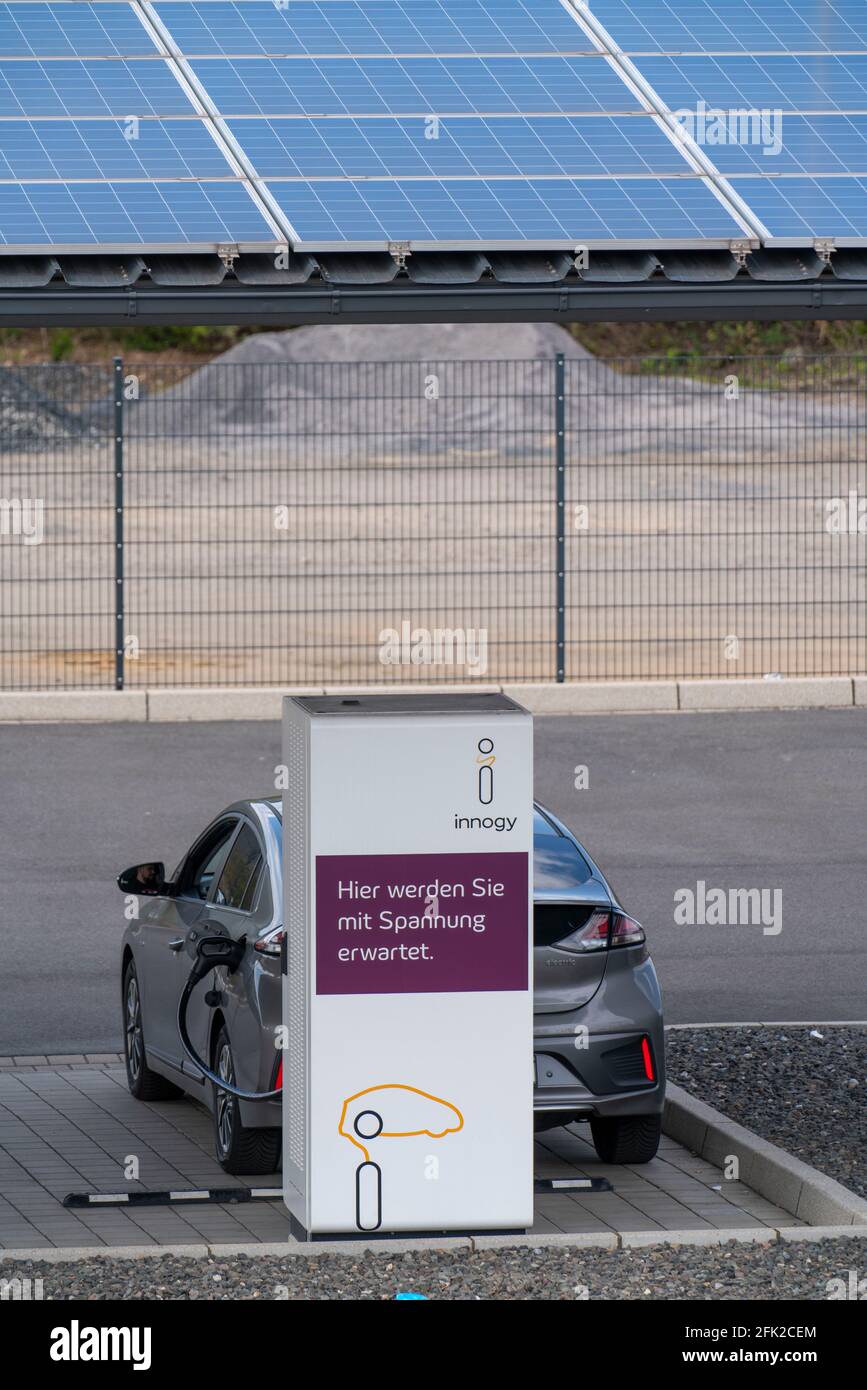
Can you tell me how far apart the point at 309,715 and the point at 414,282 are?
179cm

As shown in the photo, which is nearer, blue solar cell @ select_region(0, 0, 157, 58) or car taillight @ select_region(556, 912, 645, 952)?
car taillight @ select_region(556, 912, 645, 952)

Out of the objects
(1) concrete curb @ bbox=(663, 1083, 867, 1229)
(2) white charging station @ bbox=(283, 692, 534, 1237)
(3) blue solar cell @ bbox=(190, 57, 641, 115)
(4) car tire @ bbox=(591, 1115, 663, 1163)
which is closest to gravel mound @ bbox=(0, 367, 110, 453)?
(3) blue solar cell @ bbox=(190, 57, 641, 115)

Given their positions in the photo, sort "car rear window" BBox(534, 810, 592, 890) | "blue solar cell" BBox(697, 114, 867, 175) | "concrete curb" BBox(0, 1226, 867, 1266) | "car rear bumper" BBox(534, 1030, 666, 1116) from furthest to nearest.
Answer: "blue solar cell" BBox(697, 114, 867, 175) < "car rear window" BBox(534, 810, 592, 890) < "car rear bumper" BBox(534, 1030, 666, 1116) < "concrete curb" BBox(0, 1226, 867, 1266)

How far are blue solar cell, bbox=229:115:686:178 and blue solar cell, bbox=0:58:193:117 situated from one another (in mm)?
389

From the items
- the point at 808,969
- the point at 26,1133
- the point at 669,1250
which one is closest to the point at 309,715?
the point at 669,1250

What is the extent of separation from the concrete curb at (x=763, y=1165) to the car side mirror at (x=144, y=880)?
2.47 meters

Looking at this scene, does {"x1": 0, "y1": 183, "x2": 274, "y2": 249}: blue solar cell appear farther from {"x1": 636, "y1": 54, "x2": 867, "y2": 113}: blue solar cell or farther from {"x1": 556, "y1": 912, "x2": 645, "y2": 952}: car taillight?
{"x1": 556, "y1": 912, "x2": 645, "y2": 952}: car taillight

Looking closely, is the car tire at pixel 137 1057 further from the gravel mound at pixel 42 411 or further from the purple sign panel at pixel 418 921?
the gravel mound at pixel 42 411

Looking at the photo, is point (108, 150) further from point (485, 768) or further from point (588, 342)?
point (588, 342)

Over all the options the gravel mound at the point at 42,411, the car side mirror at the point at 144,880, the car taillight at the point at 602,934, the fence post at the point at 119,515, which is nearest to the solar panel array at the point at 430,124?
the car taillight at the point at 602,934

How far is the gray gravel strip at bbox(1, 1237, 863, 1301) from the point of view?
736 centimetres

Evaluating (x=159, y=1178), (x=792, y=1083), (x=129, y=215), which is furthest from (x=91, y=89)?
(x=792, y=1083)

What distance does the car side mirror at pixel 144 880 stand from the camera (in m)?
10.2

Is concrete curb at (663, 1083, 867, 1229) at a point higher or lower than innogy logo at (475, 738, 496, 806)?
lower
